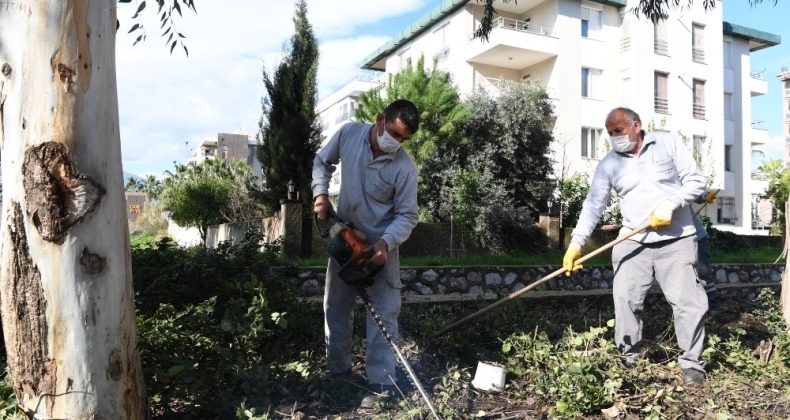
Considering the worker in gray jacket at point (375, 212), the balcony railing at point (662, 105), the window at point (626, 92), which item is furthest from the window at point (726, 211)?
the worker in gray jacket at point (375, 212)

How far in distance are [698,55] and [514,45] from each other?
9.80 metres

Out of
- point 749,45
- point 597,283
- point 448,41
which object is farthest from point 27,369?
point 749,45

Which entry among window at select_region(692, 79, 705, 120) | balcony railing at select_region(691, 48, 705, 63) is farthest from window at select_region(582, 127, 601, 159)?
balcony railing at select_region(691, 48, 705, 63)

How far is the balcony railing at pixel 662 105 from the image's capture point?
25.0 meters

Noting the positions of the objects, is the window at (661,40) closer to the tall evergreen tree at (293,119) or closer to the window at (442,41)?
the window at (442,41)

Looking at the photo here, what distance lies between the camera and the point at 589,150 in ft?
78.4

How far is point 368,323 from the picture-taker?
13.1 feet

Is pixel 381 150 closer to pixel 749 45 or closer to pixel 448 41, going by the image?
pixel 448 41

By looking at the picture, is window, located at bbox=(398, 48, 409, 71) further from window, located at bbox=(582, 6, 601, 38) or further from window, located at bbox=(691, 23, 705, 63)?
window, located at bbox=(691, 23, 705, 63)

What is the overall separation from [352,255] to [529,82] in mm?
15063

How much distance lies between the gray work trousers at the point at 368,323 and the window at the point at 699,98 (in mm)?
25978

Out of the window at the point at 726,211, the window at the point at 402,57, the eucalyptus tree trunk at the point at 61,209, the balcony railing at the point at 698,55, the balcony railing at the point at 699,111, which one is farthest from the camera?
the window at the point at 402,57

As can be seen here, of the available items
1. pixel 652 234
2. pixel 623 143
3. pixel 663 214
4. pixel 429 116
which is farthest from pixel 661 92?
pixel 663 214

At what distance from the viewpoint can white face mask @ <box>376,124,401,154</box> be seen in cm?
386
